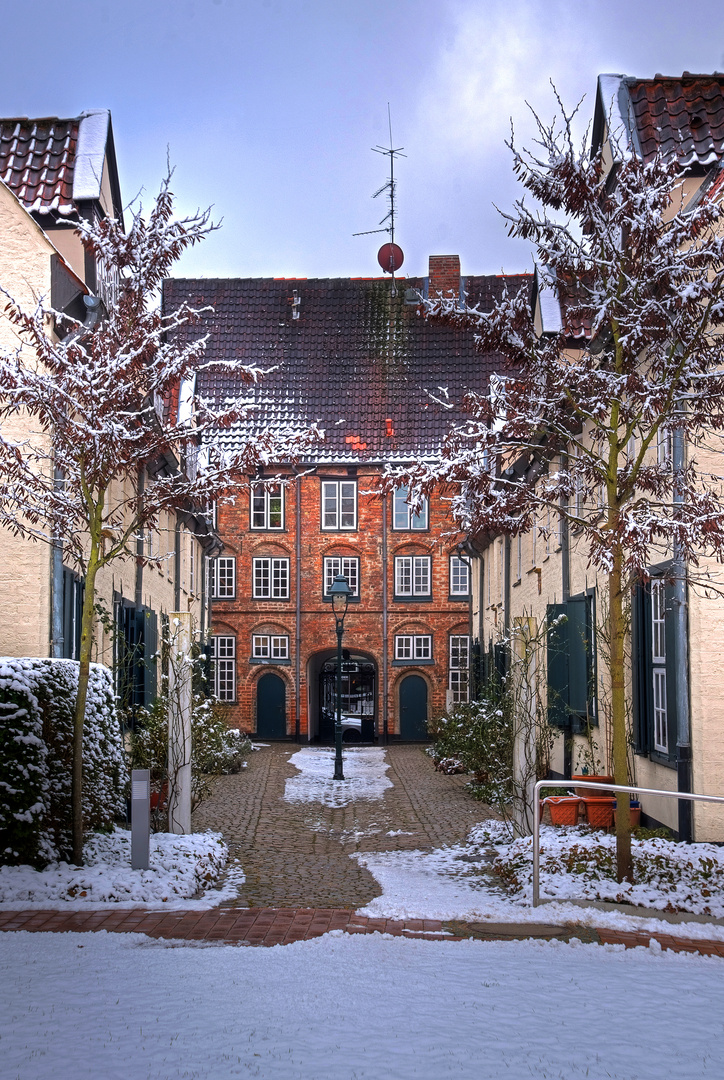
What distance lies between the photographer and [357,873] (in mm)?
9758

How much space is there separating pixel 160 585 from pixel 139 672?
424 centimetres

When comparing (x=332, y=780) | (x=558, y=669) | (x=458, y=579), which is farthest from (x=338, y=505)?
(x=558, y=669)

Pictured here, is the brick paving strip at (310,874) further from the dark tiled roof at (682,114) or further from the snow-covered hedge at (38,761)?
the dark tiled roof at (682,114)

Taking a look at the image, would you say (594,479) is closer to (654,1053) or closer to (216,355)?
(654,1053)

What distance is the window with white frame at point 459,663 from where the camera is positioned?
31984 millimetres

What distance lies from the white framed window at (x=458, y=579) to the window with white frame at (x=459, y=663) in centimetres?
129

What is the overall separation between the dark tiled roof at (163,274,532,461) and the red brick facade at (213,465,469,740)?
1863mm

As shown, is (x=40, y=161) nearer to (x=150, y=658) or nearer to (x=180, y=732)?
(x=150, y=658)

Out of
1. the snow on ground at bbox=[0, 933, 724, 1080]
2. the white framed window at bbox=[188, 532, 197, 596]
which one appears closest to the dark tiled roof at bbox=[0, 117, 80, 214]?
the snow on ground at bbox=[0, 933, 724, 1080]

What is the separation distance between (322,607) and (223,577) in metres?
3.04

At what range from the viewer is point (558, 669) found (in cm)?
1550

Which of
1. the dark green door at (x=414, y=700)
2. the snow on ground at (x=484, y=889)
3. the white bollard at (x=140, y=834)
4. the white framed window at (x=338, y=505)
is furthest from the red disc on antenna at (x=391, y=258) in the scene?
the white bollard at (x=140, y=834)

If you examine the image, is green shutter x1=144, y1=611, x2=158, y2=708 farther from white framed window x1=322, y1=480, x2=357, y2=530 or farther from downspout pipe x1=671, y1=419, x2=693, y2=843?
white framed window x1=322, y1=480, x2=357, y2=530

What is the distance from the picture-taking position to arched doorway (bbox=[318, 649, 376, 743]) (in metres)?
34.8
